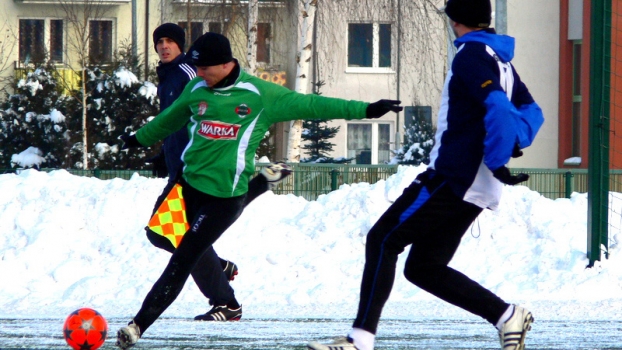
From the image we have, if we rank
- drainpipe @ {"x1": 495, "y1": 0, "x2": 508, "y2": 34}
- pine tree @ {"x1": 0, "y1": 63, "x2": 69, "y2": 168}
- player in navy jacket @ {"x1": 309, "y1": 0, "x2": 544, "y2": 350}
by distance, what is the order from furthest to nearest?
pine tree @ {"x1": 0, "y1": 63, "x2": 69, "y2": 168}
drainpipe @ {"x1": 495, "y1": 0, "x2": 508, "y2": 34}
player in navy jacket @ {"x1": 309, "y1": 0, "x2": 544, "y2": 350}

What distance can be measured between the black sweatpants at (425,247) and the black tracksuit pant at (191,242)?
1175mm

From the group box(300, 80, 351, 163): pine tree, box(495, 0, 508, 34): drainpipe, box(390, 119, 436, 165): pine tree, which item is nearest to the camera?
box(495, 0, 508, 34): drainpipe

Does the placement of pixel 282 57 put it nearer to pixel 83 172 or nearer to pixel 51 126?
pixel 51 126

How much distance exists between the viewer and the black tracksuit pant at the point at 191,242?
5.60m

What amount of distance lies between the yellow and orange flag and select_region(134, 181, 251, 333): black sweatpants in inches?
16.5

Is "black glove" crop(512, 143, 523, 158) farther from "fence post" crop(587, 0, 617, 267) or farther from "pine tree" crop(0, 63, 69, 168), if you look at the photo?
"pine tree" crop(0, 63, 69, 168)

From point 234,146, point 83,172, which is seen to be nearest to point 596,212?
point 234,146

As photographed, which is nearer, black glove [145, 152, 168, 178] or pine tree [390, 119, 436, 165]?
black glove [145, 152, 168, 178]

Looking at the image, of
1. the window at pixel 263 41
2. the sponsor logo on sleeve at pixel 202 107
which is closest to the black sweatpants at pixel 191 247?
the sponsor logo on sleeve at pixel 202 107

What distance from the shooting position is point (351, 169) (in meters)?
19.2

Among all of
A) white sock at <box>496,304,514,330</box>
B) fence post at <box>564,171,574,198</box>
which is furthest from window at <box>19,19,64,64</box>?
white sock at <box>496,304,514,330</box>

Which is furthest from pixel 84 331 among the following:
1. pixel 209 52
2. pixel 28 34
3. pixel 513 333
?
pixel 28 34

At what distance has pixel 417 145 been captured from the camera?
2767 cm

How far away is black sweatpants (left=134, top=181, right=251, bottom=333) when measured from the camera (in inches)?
220
